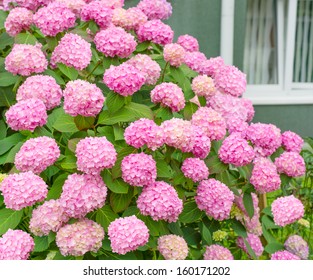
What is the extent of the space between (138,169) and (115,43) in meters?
0.57

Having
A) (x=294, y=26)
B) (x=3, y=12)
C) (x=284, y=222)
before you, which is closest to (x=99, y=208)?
(x=284, y=222)

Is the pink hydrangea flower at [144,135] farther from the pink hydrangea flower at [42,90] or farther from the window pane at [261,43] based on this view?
the window pane at [261,43]

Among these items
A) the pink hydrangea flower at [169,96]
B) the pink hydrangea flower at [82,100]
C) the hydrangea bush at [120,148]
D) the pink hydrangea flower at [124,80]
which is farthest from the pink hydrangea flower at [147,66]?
the pink hydrangea flower at [82,100]

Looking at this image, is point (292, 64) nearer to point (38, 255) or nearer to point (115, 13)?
point (115, 13)

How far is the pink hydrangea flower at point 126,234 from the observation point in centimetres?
176

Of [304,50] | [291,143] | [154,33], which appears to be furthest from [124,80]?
[304,50]

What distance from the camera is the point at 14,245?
5.95 ft

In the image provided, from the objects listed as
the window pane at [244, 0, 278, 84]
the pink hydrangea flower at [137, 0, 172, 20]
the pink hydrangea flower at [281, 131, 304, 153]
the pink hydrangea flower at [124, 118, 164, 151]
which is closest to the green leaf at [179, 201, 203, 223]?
the pink hydrangea flower at [124, 118, 164, 151]

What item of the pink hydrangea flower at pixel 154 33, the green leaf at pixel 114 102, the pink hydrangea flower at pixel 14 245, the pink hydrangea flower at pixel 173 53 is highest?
the pink hydrangea flower at pixel 154 33

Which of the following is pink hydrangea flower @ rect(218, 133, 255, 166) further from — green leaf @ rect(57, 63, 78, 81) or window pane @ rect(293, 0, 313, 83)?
window pane @ rect(293, 0, 313, 83)

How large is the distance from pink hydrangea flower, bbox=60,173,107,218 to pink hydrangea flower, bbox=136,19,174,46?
0.81m

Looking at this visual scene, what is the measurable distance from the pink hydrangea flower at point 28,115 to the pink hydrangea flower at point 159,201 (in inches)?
16.9

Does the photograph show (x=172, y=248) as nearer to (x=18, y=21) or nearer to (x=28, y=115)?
(x=28, y=115)

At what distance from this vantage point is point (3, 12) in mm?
2598
